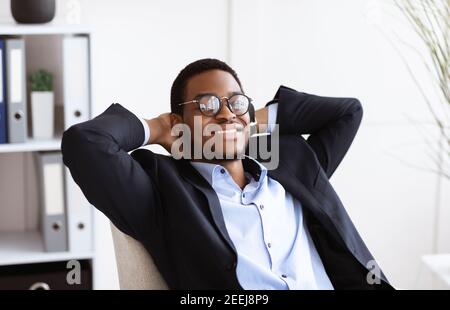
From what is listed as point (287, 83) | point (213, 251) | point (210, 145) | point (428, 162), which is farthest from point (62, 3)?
point (428, 162)

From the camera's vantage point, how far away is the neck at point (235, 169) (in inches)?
79.2

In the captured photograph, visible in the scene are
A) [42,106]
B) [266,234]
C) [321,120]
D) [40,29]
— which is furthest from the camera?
[42,106]

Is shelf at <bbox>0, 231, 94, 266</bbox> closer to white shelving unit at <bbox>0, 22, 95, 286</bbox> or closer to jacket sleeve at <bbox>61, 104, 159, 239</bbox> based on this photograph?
white shelving unit at <bbox>0, 22, 95, 286</bbox>

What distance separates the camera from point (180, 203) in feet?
6.14

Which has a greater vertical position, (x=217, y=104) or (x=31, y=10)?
(x=31, y=10)

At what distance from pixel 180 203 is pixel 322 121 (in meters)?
0.56

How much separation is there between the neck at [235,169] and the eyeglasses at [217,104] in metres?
0.13

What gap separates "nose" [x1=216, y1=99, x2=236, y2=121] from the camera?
6.38 ft

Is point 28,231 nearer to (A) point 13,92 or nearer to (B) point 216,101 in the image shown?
(A) point 13,92

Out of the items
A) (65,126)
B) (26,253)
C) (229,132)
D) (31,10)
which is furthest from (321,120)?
(26,253)

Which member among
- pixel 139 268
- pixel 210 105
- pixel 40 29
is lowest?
pixel 139 268

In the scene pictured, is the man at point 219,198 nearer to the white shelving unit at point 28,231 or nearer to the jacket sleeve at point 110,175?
the jacket sleeve at point 110,175

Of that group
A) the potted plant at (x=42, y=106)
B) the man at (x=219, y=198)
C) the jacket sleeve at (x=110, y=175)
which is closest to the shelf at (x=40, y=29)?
the potted plant at (x=42, y=106)

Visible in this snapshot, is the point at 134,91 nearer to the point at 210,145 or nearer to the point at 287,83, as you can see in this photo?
the point at 287,83
